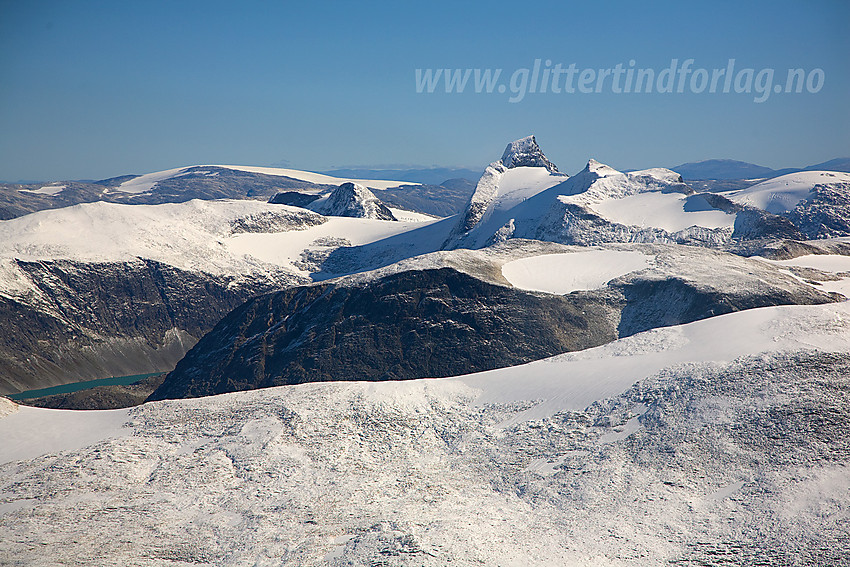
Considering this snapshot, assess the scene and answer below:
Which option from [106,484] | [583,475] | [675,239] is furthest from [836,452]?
[675,239]

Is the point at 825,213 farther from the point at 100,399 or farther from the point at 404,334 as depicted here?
the point at 100,399

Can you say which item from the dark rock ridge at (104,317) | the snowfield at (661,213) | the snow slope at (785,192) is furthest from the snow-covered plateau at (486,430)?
the snow slope at (785,192)

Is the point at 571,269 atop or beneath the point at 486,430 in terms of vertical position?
atop

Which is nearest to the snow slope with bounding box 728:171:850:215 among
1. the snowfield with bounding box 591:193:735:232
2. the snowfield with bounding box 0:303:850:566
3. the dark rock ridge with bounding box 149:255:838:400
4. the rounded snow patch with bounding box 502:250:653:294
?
the snowfield with bounding box 591:193:735:232

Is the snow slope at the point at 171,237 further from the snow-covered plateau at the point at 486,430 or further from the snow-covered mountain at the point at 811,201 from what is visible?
the snow-covered mountain at the point at 811,201

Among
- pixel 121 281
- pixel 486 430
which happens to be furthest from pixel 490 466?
pixel 121 281

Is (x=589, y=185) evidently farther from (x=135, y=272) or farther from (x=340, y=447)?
(x=340, y=447)
